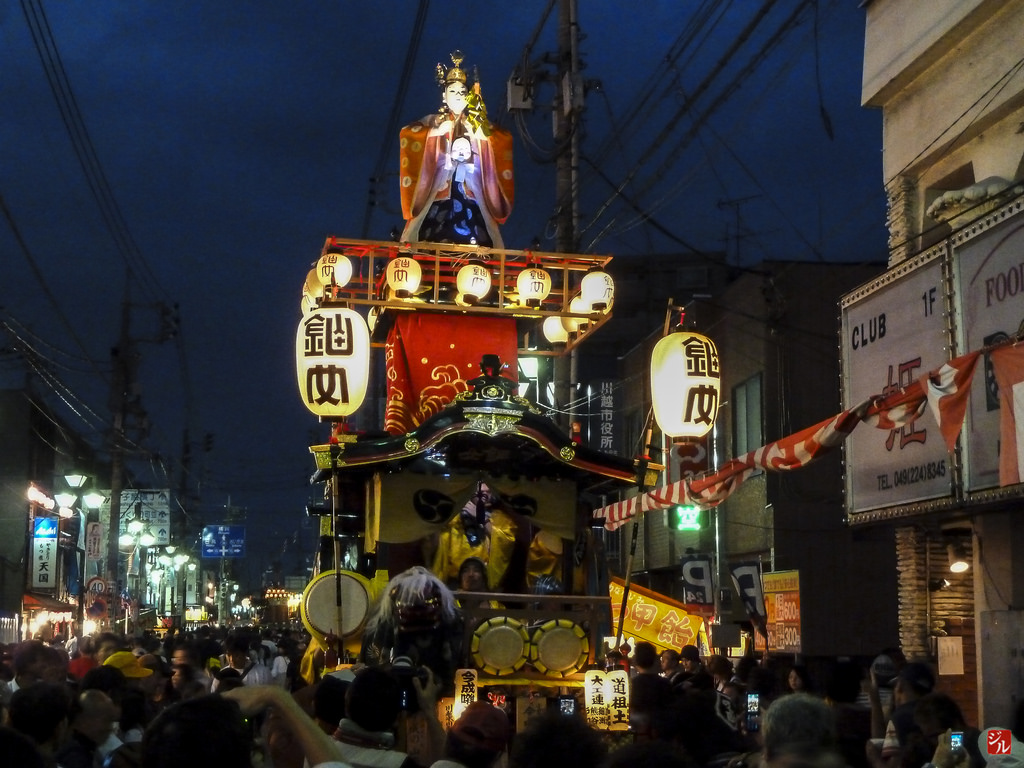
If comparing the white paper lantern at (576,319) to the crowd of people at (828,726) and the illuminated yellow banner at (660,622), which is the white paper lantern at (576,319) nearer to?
the illuminated yellow banner at (660,622)

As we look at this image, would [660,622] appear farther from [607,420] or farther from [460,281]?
[607,420]

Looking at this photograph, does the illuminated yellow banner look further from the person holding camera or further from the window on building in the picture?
the person holding camera

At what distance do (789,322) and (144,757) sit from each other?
24651 millimetres

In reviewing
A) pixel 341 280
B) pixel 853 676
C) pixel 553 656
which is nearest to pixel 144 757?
pixel 853 676

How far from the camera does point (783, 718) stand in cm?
482

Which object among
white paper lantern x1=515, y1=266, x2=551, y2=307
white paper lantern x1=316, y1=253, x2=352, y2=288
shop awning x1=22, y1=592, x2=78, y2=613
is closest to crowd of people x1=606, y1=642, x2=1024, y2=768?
white paper lantern x1=515, y1=266, x2=551, y2=307

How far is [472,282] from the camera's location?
15852 mm

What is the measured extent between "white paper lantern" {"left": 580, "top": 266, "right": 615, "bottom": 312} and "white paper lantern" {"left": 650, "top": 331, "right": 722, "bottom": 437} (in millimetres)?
2201

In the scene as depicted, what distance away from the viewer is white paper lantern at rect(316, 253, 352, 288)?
15.5 m

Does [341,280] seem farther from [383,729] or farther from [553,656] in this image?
[383,729]

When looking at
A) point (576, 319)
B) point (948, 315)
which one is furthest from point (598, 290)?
point (948, 315)

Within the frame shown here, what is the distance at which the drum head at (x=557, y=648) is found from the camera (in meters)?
12.3

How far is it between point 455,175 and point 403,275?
2.20 metres

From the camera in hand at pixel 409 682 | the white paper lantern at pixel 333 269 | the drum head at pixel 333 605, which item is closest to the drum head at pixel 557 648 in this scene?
the drum head at pixel 333 605
